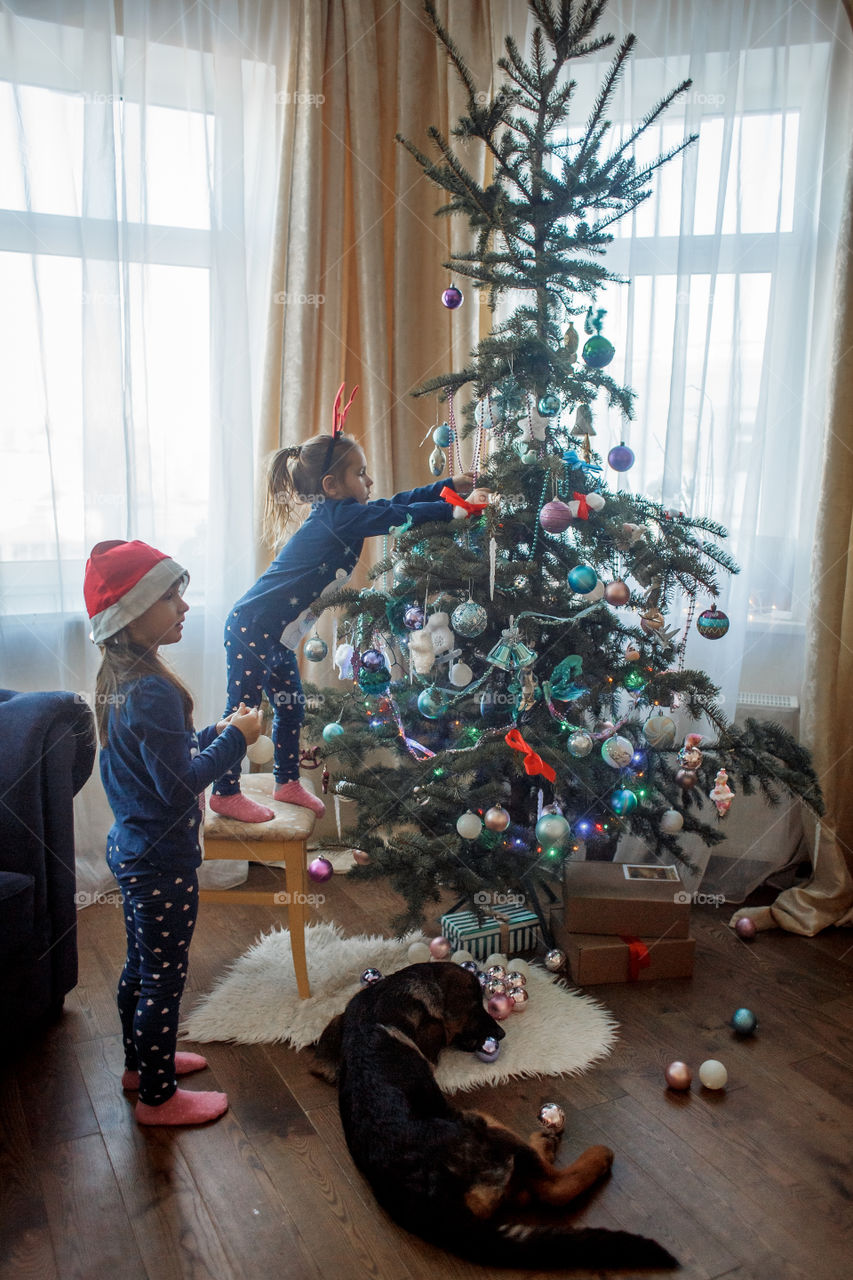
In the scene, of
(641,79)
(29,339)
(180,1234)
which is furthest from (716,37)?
(180,1234)

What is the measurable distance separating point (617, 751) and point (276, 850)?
0.84m

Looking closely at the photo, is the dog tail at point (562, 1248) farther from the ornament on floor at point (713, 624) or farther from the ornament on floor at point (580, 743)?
the ornament on floor at point (713, 624)

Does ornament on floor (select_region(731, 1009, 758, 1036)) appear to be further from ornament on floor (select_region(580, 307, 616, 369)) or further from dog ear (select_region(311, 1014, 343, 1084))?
ornament on floor (select_region(580, 307, 616, 369))

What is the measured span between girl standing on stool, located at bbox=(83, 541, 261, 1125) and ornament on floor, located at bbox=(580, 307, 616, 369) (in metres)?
1.09

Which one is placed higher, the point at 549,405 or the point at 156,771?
the point at 549,405

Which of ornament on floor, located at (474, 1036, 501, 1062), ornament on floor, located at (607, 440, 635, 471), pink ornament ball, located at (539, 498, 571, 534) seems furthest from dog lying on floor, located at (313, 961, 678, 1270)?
ornament on floor, located at (607, 440, 635, 471)

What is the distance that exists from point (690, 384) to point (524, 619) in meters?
1.15

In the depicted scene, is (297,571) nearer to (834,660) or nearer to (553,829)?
(553,829)

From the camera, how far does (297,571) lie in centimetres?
250

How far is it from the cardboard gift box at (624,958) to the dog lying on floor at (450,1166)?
0.62 meters

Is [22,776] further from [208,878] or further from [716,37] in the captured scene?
[716,37]

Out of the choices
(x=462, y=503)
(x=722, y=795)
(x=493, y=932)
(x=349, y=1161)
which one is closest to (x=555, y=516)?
(x=462, y=503)

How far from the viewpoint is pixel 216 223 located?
2.97 metres

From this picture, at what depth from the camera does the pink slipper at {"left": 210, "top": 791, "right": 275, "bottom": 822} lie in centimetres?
228
